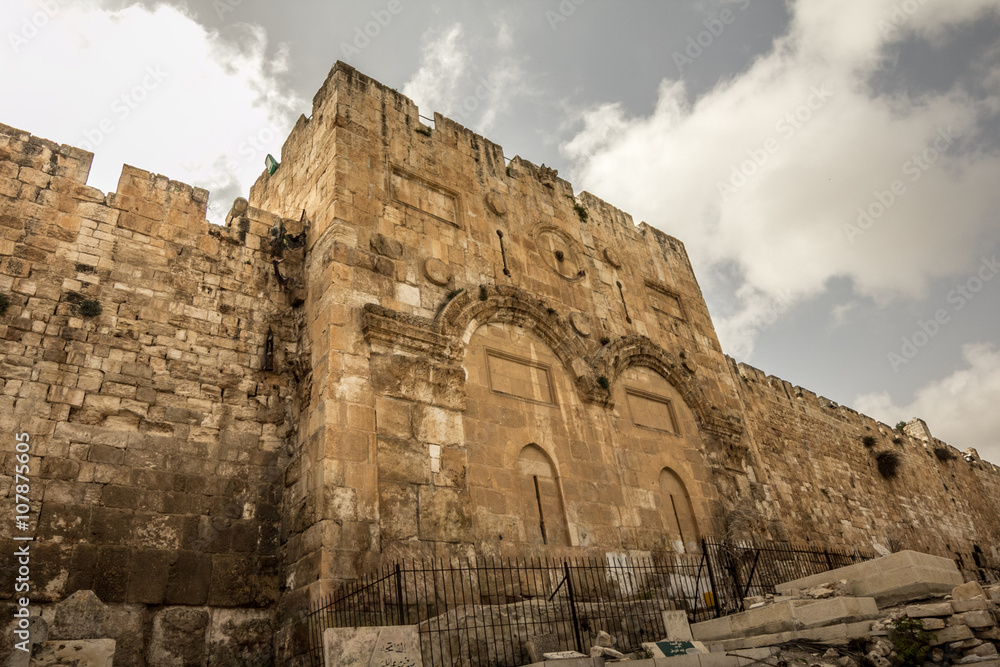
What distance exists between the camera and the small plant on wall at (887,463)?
19.6 metres

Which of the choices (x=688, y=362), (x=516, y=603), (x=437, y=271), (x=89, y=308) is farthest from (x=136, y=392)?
(x=688, y=362)

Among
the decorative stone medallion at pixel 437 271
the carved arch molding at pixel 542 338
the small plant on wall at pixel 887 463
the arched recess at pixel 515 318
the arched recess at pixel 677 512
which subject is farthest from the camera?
the small plant on wall at pixel 887 463

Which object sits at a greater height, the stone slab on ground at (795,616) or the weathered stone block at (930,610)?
the stone slab on ground at (795,616)

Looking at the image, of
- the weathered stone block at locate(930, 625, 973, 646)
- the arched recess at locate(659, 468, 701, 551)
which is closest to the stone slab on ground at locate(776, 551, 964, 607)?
the weathered stone block at locate(930, 625, 973, 646)

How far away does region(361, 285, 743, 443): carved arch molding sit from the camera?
320 inches

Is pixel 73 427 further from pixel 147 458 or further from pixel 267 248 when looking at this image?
pixel 267 248

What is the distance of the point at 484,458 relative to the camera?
8133mm

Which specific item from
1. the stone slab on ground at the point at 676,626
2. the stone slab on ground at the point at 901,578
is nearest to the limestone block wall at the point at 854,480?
the stone slab on ground at the point at 901,578

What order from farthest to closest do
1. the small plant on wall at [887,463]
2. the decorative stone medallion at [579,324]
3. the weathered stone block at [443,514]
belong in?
the small plant on wall at [887,463]
the decorative stone medallion at [579,324]
the weathered stone block at [443,514]

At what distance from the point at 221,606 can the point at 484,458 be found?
3.20 m

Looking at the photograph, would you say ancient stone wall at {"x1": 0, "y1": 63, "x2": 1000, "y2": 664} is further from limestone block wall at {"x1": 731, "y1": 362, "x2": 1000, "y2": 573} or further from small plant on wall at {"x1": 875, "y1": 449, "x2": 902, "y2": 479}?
small plant on wall at {"x1": 875, "y1": 449, "x2": 902, "y2": 479}

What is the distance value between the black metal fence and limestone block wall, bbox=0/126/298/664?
1402 millimetres

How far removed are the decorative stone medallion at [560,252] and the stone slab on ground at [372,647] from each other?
22.9 ft

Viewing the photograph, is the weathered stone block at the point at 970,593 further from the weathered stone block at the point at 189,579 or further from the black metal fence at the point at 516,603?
the weathered stone block at the point at 189,579
